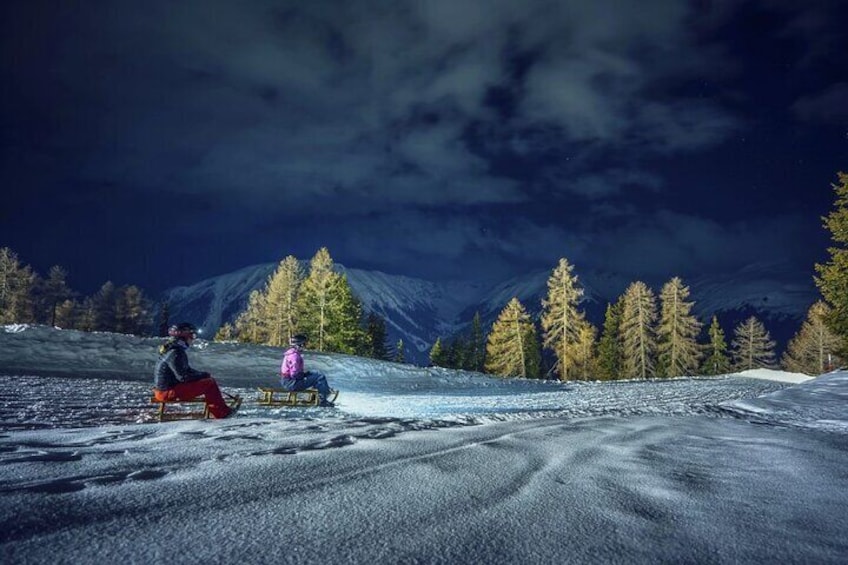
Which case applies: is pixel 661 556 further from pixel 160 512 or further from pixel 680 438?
pixel 680 438

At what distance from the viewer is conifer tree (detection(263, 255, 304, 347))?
1900 inches

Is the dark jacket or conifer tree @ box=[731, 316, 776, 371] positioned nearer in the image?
the dark jacket

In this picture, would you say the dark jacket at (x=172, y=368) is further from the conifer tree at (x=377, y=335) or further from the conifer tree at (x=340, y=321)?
the conifer tree at (x=377, y=335)

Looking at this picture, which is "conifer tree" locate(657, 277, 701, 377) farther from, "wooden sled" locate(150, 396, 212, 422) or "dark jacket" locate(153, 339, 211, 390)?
"dark jacket" locate(153, 339, 211, 390)

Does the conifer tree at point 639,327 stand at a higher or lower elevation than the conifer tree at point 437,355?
higher

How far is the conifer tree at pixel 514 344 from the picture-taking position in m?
47.9

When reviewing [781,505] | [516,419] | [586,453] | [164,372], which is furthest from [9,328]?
[781,505]

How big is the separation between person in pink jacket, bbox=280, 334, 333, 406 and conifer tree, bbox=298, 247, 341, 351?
3031cm

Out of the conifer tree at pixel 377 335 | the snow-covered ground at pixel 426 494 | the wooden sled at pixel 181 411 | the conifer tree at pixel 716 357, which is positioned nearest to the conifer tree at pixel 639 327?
the conifer tree at pixel 716 357

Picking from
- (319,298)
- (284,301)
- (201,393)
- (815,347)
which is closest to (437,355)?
(284,301)

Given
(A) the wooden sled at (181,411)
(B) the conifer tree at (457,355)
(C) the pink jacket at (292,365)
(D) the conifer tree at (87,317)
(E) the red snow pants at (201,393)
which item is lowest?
(B) the conifer tree at (457,355)

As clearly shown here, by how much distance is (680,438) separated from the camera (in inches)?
208

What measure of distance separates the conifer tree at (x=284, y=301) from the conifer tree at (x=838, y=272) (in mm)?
43126

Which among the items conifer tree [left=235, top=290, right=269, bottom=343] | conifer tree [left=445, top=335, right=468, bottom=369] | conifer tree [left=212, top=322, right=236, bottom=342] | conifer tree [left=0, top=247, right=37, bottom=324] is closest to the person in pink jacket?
conifer tree [left=235, top=290, right=269, bottom=343]
